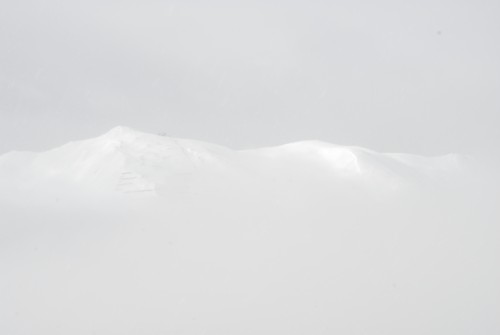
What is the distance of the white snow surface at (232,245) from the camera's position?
883 cm

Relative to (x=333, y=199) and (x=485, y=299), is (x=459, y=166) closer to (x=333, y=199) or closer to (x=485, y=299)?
(x=333, y=199)

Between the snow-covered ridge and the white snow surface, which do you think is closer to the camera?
the white snow surface

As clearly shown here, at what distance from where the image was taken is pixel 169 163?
52.5 feet

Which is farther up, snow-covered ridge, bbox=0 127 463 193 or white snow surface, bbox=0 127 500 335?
snow-covered ridge, bbox=0 127 463 193

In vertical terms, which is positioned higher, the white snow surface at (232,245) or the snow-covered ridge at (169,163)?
the snow-covered ridge at (169,163)

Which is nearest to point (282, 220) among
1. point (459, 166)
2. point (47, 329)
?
point (47, 329)

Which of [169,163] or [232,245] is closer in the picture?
[232,245]

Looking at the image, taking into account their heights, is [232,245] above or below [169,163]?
below

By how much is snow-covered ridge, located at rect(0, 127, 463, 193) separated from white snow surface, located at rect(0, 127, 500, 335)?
63 millimetres

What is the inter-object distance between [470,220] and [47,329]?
947 centimetres

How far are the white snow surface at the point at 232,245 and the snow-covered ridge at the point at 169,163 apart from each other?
63 millimetres

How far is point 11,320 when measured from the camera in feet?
28.3

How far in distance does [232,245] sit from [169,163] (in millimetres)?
5080

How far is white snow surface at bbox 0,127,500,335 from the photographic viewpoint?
883 centimetres
